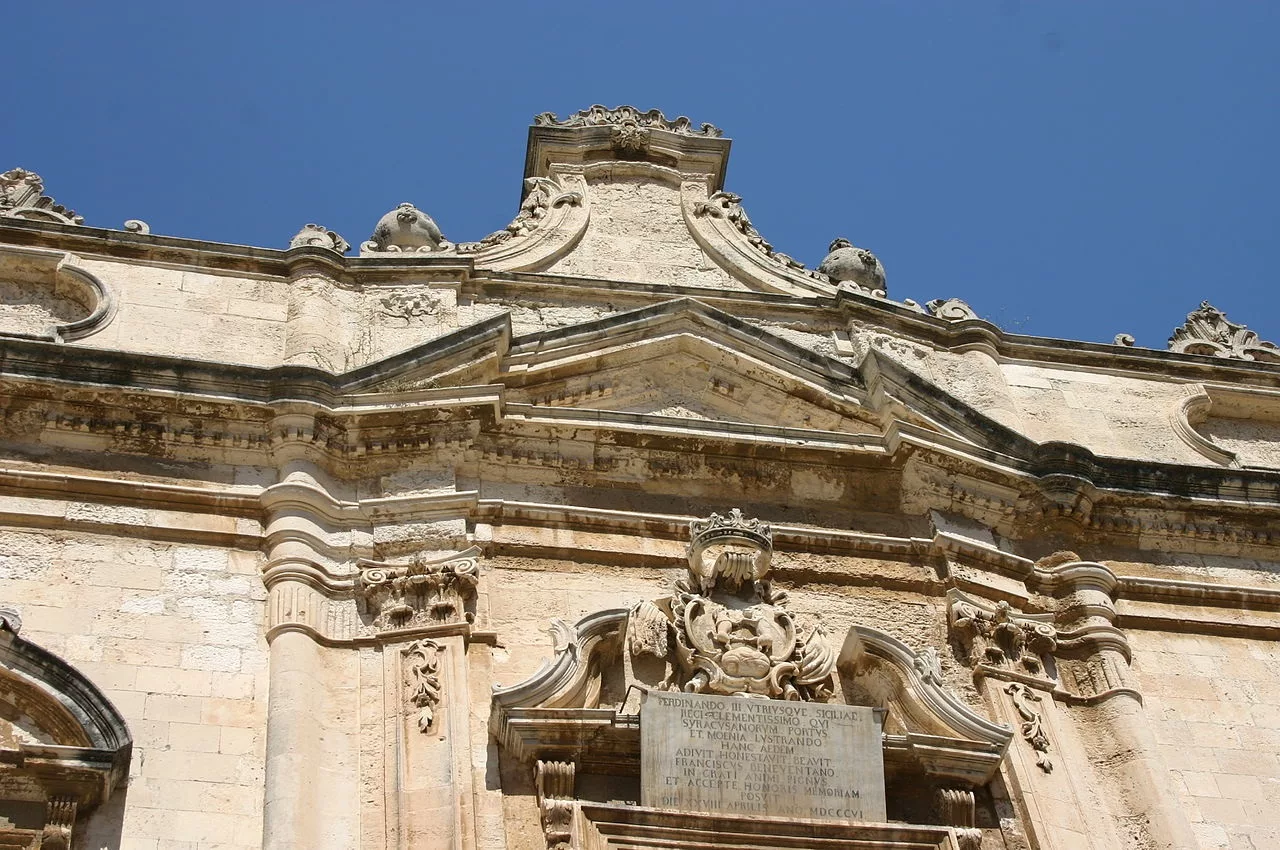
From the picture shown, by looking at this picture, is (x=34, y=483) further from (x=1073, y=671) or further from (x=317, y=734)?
(x=1073, y=671)

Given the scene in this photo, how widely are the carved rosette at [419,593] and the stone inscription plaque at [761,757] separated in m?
1.31

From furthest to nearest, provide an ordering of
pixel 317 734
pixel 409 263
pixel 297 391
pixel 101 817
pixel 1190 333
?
pixel 1190 333, pixel 409 263, pixel 297 391, pixel 317 734, pixel 101 817

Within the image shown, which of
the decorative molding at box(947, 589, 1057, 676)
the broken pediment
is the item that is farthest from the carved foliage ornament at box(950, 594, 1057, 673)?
the broken pediment

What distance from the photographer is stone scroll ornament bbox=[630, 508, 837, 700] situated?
11719 millimetres

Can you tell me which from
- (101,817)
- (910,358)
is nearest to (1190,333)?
(910,358)

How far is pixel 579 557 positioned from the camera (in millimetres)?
12578

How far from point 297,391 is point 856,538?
3.69 metres

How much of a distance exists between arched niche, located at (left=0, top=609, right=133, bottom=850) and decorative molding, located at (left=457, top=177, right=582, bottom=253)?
214 inches

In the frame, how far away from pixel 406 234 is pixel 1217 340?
266 inches

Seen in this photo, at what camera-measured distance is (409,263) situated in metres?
14.6

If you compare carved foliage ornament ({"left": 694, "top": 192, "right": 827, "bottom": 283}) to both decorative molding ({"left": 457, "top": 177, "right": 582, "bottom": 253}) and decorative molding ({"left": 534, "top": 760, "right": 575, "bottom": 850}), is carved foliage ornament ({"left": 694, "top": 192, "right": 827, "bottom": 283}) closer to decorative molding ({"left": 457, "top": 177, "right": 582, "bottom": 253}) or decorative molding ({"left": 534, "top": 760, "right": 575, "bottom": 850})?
decorative molding ({"left": 457, "top": 177, "right": 582, "bottom": 253})

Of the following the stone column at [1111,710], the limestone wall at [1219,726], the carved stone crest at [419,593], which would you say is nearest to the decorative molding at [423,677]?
the carved stone crest at [419,593]

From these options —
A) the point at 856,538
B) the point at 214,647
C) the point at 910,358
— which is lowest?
the point at 214,647

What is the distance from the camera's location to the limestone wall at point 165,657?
1045 cm
